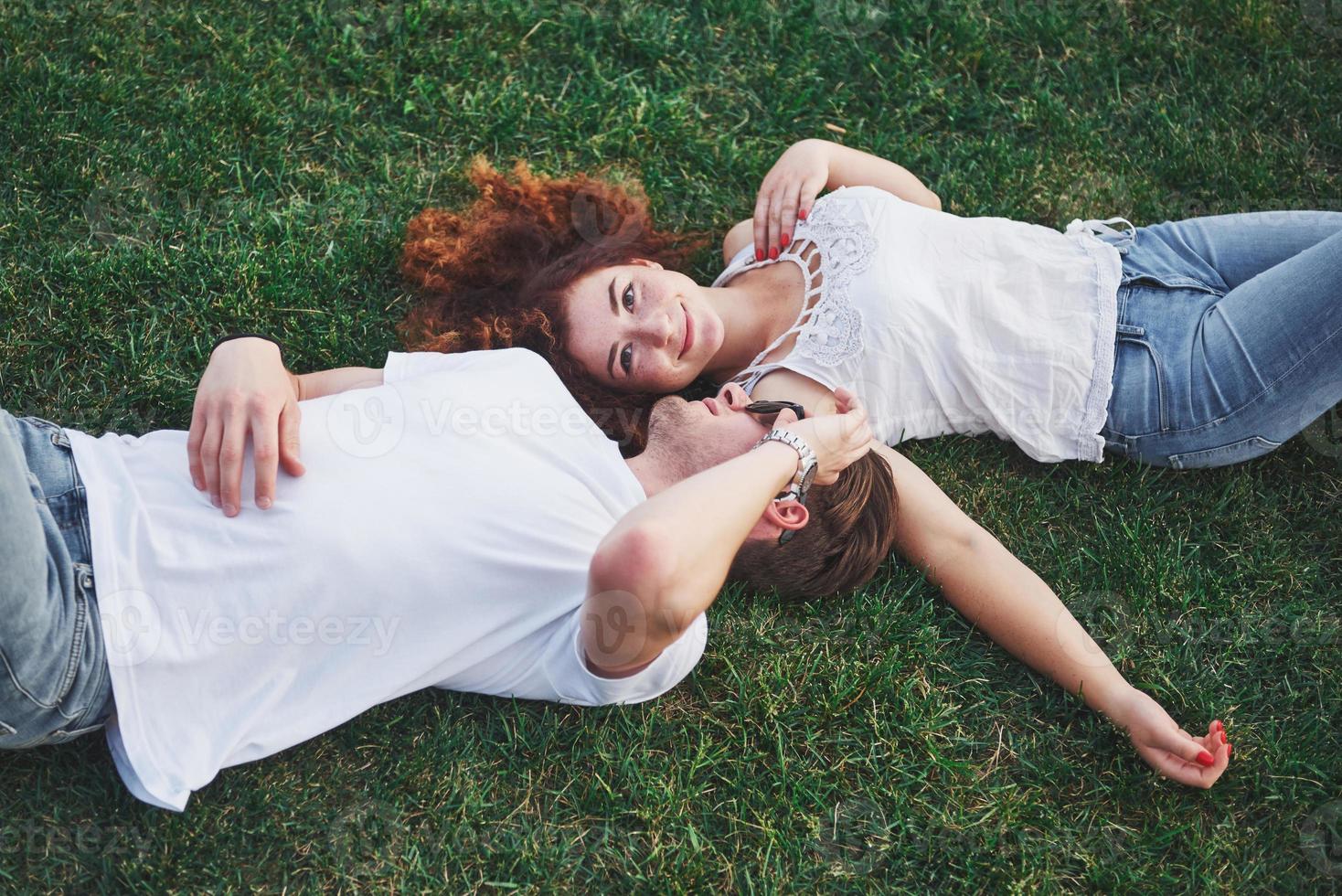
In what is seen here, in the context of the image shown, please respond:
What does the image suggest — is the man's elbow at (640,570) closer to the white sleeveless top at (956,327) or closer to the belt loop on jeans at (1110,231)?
the white sleeveless top at (956,327)

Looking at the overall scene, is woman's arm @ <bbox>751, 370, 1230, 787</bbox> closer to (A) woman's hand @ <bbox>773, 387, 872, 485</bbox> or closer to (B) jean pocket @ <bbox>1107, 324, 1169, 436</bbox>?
(A) woman's hand @ <bbox>773, 387, 872, 485</bbox>

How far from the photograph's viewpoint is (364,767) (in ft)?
9.21

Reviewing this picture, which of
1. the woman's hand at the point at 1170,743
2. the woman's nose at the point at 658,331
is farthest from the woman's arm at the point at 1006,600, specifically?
the woman's nose at the point at 658,331

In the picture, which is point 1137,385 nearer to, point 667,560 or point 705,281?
point 705,281

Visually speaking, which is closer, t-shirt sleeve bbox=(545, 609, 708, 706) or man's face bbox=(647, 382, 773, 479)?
t-shirt sleeve bbox=(545, 609, 708, 706)

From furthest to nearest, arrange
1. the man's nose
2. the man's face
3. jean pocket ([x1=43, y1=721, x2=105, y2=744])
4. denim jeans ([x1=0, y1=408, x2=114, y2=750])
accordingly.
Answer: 1. the man's nose
2. the man's face
3. jean pocket ([x1=43, y1=721, x2=105, y2=744])
4. denim jeans ([x1=0, y1=408, x2=114, y2=750])

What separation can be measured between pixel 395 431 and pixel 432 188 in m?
1.58

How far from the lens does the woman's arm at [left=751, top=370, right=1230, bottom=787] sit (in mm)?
2908

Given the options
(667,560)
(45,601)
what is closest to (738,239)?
(667,560)

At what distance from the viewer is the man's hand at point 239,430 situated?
2467 mm

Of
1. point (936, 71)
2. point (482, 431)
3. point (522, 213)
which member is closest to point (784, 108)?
point (936, 71)

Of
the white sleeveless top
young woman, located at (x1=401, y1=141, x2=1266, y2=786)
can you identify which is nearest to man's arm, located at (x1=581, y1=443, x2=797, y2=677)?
young woman, located at (x1=401, y1=141, x2=1266, y2=786)

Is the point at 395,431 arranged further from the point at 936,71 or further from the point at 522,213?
the point at 936,71

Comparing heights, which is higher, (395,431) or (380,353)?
(395,431)
